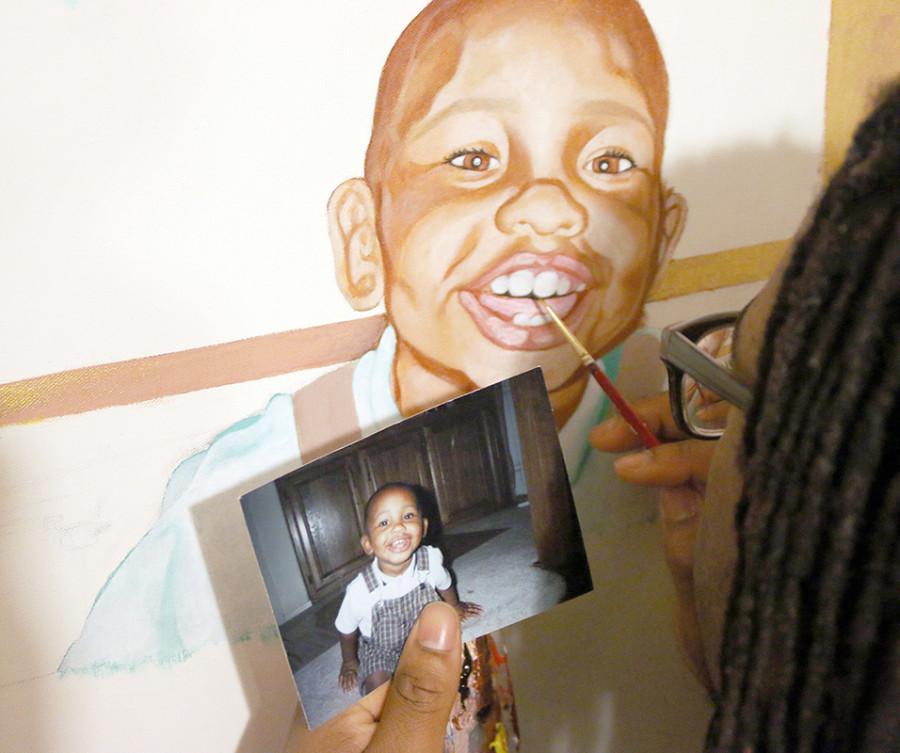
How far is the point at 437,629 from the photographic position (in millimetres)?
543

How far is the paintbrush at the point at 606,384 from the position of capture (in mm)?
582

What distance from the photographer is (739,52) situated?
0.60 meters

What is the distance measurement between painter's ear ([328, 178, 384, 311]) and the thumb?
0.88 feet

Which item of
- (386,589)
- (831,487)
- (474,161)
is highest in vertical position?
(474,161)

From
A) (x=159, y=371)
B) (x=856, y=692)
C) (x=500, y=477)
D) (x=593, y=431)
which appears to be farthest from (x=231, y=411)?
(x=856, y=692)

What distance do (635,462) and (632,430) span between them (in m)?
0.03

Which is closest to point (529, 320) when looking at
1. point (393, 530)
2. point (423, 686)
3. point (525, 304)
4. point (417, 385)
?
point (525, 304)

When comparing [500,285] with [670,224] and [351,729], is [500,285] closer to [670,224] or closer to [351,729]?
[670,224]

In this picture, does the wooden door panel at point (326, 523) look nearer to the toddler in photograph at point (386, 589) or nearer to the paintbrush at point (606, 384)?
the toddler in photograph at point (386, 589)

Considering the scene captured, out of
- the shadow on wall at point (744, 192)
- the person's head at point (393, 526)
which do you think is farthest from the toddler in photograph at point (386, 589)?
the shadow on wall at point (744, 192)

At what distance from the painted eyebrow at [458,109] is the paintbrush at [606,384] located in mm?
166

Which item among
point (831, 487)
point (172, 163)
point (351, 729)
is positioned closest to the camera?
point (831, 487)

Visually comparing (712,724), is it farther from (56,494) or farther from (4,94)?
(4,94)

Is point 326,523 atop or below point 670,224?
below
